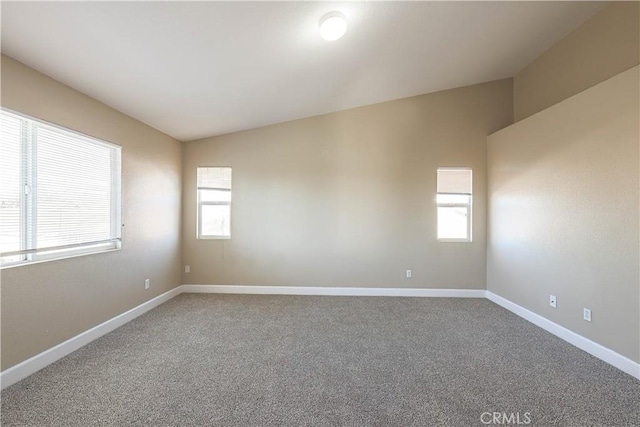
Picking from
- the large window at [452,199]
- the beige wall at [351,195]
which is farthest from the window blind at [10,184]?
the large window at [452,199]

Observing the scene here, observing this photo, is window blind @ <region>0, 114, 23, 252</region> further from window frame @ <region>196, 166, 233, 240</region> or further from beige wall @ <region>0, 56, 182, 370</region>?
window frame @ <region>196, 166, 233, 240</region>

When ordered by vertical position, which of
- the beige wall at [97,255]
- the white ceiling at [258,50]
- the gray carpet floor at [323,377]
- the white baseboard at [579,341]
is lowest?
the gray carpet floor at [323,377]

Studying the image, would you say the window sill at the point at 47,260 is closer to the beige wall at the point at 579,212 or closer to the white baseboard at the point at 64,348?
the white baseboard at the point at 64,348

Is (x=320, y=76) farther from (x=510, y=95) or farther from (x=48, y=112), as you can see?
(x=510, y=95)

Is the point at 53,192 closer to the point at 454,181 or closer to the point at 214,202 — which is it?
the point at 214,202

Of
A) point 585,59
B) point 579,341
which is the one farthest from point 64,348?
point 585,59

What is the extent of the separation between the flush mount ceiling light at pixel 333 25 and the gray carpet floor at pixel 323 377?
2.75 metres

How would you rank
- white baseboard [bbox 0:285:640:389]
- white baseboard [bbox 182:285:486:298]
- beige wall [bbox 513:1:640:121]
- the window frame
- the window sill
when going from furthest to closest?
1. the window frame
2. white baseboard [bbox 182:285:486:298]
3. beige wall [bbox 513:1:640:121]
4. white baseboard [bbox 0:285:640:389]
5. the window sill

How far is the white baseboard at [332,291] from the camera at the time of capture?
4148 millimetres

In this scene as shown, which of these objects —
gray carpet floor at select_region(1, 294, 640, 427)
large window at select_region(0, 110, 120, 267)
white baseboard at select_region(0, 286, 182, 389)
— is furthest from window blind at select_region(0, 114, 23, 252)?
gray carpet floor at select_region(1, 294, 640, 427)

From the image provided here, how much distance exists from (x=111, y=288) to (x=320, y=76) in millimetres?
3289

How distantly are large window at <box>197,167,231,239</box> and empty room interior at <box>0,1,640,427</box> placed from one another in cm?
3

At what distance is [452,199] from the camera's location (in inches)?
166

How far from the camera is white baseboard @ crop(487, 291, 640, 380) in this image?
221 centimetres
